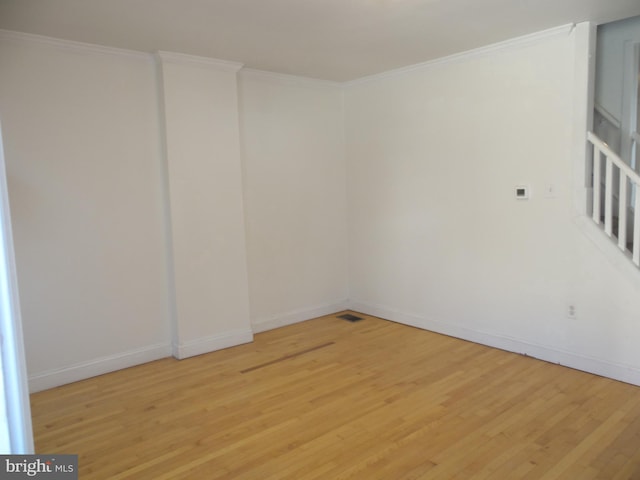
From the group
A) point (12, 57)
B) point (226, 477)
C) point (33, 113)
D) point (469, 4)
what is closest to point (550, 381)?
point (226, 477)

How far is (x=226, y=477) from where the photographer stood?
227 centimetres

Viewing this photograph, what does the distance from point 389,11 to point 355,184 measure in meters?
2.38

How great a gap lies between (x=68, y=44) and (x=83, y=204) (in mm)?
1225

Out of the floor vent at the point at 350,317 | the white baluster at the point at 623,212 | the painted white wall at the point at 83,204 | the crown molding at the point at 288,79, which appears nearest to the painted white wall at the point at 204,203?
the painted white wall at the point at 83,204

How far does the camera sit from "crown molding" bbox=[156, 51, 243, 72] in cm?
373

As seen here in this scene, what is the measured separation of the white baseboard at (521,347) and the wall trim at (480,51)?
247 centimetres

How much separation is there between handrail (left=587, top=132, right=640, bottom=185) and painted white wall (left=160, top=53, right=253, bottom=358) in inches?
116

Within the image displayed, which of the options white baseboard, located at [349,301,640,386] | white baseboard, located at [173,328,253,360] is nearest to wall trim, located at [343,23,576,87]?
white baseboard, located at [349,301,640,386]

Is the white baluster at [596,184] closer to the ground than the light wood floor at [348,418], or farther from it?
farther from it

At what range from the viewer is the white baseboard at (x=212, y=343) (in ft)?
13.0

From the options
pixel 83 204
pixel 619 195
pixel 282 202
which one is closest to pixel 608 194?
pixel 619 195

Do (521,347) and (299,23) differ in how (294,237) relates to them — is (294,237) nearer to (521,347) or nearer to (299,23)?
(299,23)

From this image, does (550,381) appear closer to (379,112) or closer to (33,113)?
(379,112)

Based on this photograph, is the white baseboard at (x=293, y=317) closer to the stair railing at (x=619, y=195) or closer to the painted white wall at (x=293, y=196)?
the painted white wall at (x=293, y=196)
